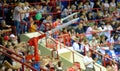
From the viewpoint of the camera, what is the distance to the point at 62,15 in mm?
14773

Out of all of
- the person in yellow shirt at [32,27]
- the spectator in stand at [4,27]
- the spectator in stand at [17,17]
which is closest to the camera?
the spectator in stand at [4,27]

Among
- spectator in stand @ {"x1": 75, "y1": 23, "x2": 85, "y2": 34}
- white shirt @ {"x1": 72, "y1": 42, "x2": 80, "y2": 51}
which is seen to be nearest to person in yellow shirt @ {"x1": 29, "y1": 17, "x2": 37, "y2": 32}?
white shirt @ {"x1": 72, "y1": 42, "x2": 80, "y2": 51}

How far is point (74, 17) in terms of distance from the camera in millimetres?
12281

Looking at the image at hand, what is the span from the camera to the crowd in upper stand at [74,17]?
12773mm

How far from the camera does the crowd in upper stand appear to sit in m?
12.8

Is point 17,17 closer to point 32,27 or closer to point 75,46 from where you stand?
point 32,27

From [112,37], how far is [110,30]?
348mm

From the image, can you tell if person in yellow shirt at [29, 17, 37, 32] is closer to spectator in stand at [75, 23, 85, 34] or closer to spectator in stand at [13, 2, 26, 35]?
spectator in stand at [13, 2, 26, 35]

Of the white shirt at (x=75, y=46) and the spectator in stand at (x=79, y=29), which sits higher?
the spectator in stand at (x=79, y=29)

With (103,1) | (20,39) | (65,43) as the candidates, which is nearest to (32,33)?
(20,39)

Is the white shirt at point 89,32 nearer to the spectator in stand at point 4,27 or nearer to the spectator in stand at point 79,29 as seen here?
the spectator in stand at point 79,29

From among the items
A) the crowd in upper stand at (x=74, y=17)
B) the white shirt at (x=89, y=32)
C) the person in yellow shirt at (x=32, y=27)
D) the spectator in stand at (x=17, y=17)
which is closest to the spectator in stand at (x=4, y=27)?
the crowd in upper stand at (x=74, y=17)

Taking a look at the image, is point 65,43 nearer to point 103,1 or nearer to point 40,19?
point 40,19

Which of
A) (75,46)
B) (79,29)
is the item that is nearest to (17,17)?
(75,46)
